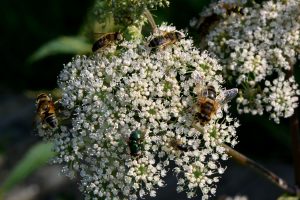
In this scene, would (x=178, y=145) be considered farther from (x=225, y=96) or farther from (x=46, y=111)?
(x=46, y=111)

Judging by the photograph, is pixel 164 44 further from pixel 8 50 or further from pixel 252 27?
pixel 8 50

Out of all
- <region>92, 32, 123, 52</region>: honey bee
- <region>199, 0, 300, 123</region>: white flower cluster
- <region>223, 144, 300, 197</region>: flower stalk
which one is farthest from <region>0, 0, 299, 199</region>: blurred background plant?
<region>223, 144, 300, 197</region>: flower stalk

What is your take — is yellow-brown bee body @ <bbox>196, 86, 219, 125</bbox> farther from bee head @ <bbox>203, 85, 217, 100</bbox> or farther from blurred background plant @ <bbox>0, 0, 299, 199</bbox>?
blurred background plant @ <bbox>0, 0, 299, 199</bbox>

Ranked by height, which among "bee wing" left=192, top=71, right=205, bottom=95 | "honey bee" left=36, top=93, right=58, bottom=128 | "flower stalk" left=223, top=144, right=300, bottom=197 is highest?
"honey bee" left=36, top=93, right=58, bottom=128

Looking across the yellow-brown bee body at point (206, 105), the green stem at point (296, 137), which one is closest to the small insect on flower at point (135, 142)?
the yellow-brown bee body at point (206, 105)

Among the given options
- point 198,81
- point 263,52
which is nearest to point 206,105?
point 198,81

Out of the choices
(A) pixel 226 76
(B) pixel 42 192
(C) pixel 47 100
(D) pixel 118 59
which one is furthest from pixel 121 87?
(B) pixel 42 192

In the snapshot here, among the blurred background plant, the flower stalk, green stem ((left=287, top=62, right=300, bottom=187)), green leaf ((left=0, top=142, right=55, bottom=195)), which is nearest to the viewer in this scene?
the flower stalk
